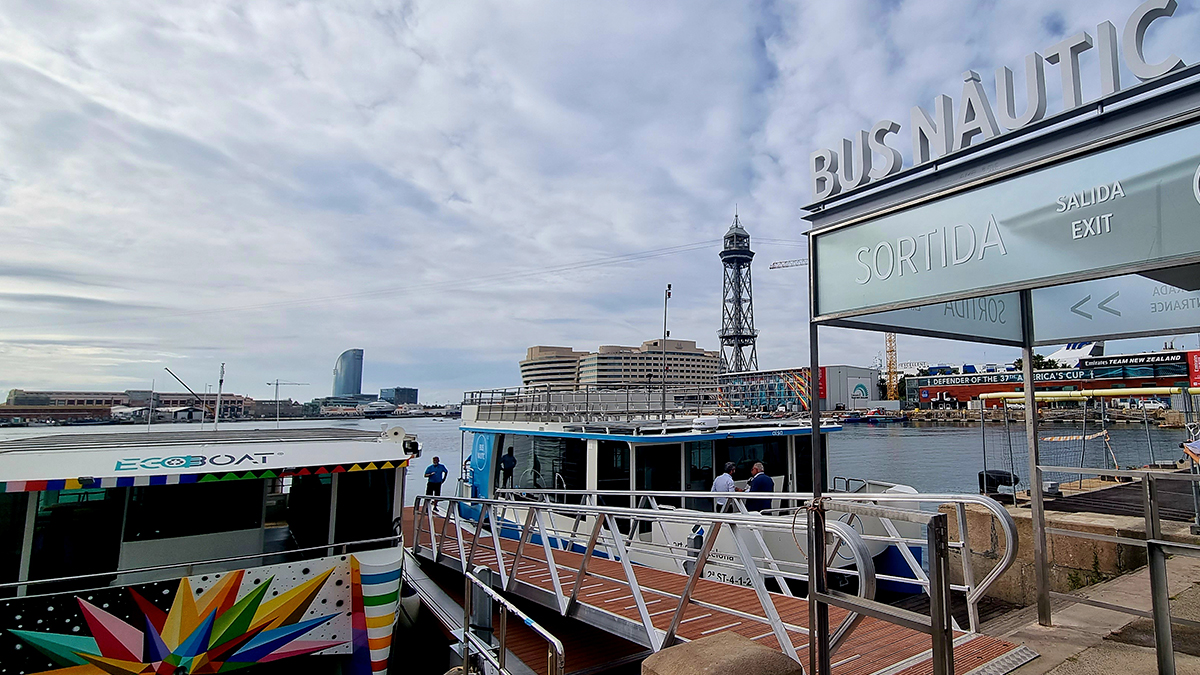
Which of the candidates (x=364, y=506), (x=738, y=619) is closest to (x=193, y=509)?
(x=364, y=506)

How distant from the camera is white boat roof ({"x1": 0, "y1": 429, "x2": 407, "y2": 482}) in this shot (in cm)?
614

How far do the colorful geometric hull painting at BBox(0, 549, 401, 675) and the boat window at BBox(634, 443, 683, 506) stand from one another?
4.10m

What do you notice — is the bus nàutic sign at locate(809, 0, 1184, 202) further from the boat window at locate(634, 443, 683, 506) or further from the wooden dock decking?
the boat window at locate(634, 443, 683, 506)

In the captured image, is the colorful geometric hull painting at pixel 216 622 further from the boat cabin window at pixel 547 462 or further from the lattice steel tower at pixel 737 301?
the lattice steel tower at pixel 737 301

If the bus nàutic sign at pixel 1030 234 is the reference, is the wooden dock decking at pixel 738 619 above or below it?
below

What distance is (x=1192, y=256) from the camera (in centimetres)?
238

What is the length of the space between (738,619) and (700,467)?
531 cm

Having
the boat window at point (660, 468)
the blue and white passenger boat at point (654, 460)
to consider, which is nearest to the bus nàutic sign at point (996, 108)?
the blue and white passenger boat at point (654, 460)

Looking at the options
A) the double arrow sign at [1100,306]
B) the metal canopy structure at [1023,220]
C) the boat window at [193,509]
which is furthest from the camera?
the boat window at [193,509]

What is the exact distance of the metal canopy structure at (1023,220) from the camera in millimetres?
2486

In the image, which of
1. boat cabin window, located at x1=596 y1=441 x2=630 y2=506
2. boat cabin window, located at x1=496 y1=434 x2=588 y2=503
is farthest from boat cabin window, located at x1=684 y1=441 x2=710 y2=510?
boat cabin window, located at x1=496 y1=434 x2=588 y2=503

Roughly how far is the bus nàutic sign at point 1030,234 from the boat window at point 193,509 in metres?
7.00

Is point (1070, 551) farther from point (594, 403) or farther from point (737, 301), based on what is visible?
point (737, 301)

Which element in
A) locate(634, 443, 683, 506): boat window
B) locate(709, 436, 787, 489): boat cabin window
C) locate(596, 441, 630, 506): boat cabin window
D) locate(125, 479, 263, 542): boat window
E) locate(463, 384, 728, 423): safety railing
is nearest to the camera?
locate(125, 479, 263, 542): boat window
